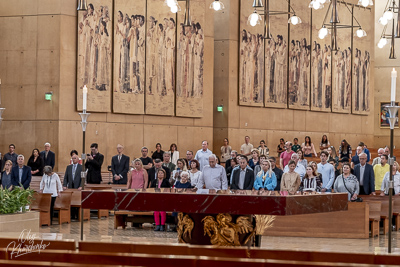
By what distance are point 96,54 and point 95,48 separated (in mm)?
197

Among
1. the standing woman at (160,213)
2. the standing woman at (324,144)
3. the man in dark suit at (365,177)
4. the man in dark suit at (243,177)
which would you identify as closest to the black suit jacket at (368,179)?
the man in dark suit at (365,177)

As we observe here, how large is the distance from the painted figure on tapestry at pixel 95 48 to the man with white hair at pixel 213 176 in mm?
8829

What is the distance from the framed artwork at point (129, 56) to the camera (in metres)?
25.0

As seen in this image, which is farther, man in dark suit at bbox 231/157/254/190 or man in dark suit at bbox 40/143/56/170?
man in dark suit at bbox 40/143/56/170

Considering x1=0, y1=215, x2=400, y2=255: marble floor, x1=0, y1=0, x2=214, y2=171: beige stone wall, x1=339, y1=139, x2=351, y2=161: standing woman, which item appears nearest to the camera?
x1=0, y1=215, x2=400, y2=255: marble floor

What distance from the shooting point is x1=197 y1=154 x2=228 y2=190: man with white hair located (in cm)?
1616

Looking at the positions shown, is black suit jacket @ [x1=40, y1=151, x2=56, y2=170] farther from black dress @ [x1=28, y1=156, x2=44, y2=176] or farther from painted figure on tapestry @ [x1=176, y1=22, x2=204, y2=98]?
painted figure on tapestry @ [x1=176, y1=22, x2=204, y2=98]

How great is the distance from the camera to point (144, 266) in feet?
17.5

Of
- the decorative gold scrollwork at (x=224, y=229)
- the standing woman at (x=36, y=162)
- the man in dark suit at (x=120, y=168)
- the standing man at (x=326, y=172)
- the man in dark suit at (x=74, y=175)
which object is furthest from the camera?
the standing woman at (x=36, y=162)

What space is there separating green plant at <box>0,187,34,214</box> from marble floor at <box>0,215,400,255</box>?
92 centimetres

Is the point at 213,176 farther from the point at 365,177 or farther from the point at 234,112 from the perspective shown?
the point at 234,112

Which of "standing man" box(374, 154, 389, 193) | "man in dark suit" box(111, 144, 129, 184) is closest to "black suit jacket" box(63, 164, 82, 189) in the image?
"man in dark suit" box(111, 144, 129, 184)

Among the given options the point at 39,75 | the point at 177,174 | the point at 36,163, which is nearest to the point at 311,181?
the point at 177,174

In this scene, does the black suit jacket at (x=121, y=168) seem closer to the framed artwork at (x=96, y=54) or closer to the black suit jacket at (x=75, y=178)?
the black suit jacket at (x=75, y=178)
